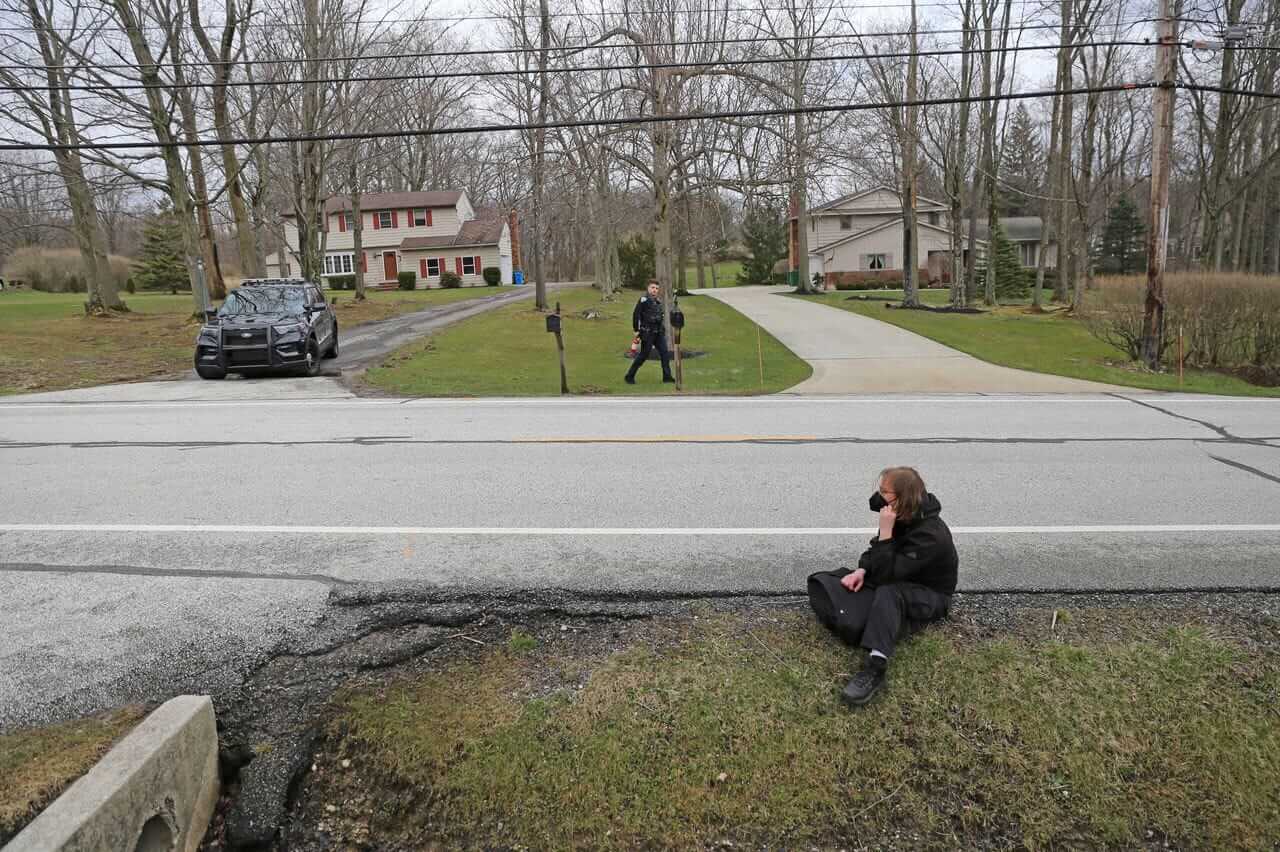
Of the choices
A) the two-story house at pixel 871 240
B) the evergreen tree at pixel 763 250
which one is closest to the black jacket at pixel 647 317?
the two-story house at pixel 871 240

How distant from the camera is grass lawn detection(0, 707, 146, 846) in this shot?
10.3 ft

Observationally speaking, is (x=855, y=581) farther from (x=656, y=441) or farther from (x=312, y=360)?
(x=312, y=360)

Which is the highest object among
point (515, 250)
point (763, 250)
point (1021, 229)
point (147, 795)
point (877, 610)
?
point (1021, 229)

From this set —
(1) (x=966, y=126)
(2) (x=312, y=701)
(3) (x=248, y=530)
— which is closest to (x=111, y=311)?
(3) (x=248, y=530)

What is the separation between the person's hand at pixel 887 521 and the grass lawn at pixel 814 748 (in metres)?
0.55

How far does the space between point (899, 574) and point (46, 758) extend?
383 centimetres

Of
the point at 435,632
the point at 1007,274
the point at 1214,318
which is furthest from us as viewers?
the point at 1007,274

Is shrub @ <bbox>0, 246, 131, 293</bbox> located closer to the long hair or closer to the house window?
the house window

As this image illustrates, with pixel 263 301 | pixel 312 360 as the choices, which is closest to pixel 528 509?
pixel 312 360

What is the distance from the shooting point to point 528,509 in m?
6.61

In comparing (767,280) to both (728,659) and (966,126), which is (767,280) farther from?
(728,659)

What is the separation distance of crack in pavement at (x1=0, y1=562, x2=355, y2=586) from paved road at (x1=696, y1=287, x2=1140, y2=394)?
910 cm

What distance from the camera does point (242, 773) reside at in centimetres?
362

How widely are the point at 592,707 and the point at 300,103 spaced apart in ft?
90.9
